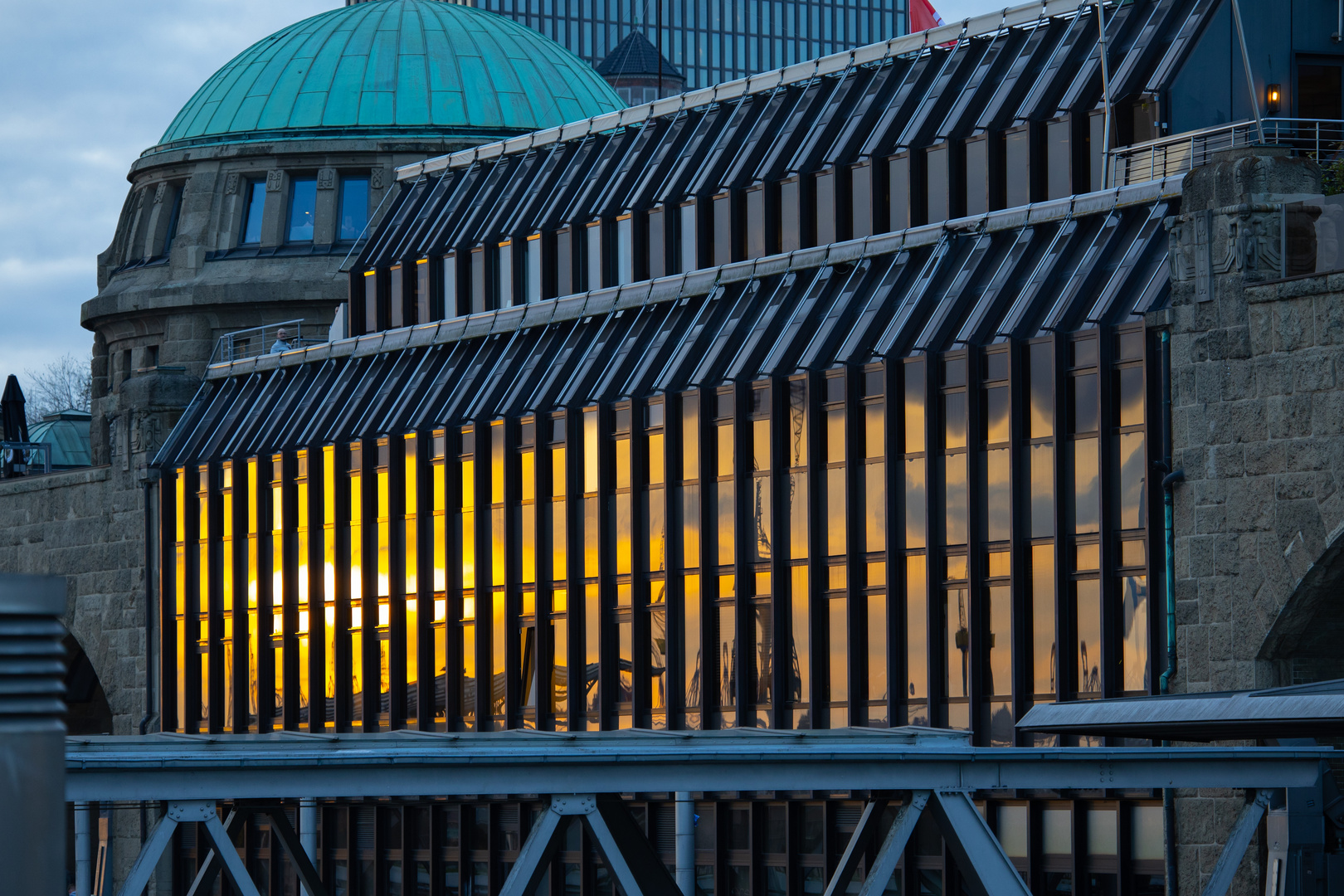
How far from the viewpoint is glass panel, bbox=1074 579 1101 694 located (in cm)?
3503

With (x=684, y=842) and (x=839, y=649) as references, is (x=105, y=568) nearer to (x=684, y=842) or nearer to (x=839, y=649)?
(x=839, y=649)

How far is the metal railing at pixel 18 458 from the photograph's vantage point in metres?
69.0

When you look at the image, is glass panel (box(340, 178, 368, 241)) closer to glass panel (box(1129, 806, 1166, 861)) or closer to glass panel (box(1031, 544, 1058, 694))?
glass panel (box(1031, 544, 1058, 694))

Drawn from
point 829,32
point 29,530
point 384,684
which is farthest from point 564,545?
point 829,32

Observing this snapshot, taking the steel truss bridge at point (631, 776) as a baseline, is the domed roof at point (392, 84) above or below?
above

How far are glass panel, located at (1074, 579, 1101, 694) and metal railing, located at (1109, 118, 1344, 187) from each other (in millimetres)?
6782

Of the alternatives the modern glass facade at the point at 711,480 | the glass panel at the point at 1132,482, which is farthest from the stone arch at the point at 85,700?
the glass panel at the point at 1132,482

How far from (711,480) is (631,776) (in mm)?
21015

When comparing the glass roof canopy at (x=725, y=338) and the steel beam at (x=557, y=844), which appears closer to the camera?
the steel beam at (x=557, y=844)

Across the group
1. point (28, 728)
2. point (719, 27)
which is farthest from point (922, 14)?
point (719, 27)

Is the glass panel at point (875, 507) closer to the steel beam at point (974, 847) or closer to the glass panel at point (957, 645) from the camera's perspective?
the glass panel at point (957, 645)

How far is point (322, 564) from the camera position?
171ft

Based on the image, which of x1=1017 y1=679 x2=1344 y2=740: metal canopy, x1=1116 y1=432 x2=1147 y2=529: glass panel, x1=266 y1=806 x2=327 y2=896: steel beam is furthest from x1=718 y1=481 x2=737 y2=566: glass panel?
x1=266 y1=806 x2=327 y2=896: steel beam

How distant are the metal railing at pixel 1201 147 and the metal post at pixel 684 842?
12.4 meters
